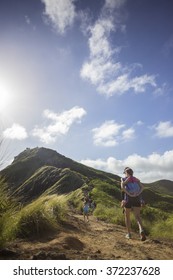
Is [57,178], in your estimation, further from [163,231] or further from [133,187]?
[133,187]

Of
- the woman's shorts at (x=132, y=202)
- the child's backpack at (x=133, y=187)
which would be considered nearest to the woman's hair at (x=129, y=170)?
the child's backpack at (x=133, y=187)

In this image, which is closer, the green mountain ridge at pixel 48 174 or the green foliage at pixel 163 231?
the green foliage at pixel 163 231

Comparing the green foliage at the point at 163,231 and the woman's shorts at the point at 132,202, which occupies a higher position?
the woman's shorts at the point at 132,202

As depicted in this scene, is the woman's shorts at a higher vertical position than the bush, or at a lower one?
higher

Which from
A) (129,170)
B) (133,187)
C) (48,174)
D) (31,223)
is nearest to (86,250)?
(31,223)

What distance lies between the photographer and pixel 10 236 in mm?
7070

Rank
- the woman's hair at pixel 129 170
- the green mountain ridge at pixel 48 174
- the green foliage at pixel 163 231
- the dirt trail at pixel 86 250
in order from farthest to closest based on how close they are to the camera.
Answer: the green mountain ridge at pixel 48 174 → the green foliage at pixel 163 231 → the woman's hair at pixel 129 170 → the dirt trail at pixel 86 250

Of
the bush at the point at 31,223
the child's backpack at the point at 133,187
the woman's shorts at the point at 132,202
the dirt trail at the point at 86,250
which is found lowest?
the dirt trail at the point at 86,250

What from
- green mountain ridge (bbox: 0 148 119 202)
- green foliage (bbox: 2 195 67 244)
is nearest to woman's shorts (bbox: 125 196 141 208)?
green foliage (bbox: 2 195 67 244)

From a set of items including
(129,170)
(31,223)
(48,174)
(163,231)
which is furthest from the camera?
(48,174)

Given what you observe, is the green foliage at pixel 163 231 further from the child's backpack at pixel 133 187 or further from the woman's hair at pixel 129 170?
the woman's hair at pixel 129 170

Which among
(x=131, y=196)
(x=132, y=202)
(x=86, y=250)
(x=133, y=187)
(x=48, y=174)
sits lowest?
(x=86, y=250)

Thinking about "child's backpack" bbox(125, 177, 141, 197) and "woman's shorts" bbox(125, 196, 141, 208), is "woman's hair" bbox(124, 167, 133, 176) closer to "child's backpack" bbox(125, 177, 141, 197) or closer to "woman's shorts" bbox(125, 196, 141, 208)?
"child's backpack" bbox(125, 177, 141, 197)
